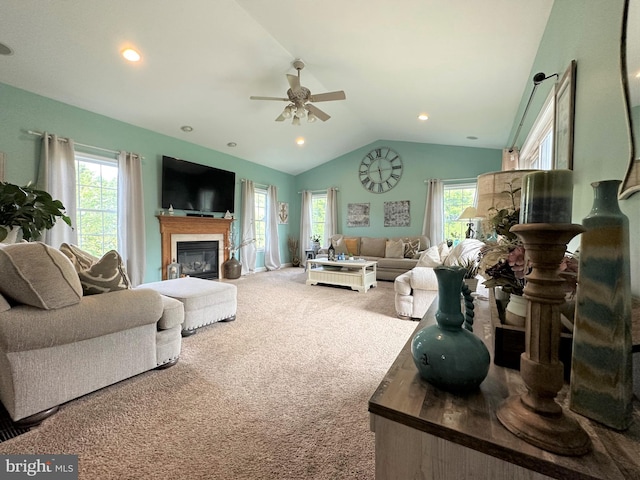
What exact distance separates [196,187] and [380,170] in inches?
164

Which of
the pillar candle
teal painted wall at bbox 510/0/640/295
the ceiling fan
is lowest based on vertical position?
the pillar candle

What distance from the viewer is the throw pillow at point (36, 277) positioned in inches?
53.1

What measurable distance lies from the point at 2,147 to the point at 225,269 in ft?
11.4

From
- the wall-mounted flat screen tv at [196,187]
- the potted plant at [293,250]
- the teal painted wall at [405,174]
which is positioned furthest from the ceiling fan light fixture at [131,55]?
the potted plant at [293,250]

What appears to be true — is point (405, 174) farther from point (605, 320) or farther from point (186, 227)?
point (605, 320)

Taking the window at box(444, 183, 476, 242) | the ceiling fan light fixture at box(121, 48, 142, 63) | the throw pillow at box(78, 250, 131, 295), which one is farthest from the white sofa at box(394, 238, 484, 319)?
the ceiling fan light fixture at box(121, 48, 142, 63)

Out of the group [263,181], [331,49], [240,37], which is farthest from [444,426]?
[263,181]

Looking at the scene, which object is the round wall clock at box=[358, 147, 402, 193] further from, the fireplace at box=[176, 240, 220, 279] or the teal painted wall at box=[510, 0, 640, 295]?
the teal painted wall at box=[510, 0, 640, 295]

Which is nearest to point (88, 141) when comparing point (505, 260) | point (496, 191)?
point (496, 191)

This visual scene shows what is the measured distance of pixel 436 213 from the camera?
5938 mm

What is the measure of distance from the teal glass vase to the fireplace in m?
5.11

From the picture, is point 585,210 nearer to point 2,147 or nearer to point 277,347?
point 277,347
